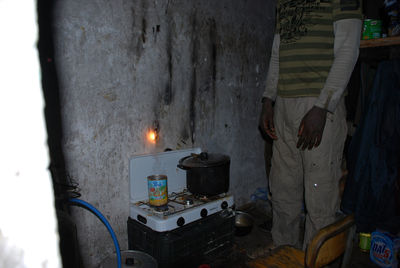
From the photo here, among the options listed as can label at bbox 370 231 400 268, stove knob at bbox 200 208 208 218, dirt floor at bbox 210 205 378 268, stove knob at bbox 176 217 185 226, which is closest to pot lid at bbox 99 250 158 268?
stove knob at bbox 176 217 185 226

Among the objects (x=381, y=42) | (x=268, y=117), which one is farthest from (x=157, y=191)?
(x=381, y=42)

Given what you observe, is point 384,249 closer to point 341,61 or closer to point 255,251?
point 255,251

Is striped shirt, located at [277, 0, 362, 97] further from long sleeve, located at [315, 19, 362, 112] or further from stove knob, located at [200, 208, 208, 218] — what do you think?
stove knob, located at [200, 208, 208, 218]

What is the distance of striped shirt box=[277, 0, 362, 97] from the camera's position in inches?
63.7

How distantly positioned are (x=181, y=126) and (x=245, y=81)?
97 cm

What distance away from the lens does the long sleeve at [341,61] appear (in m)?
1.52

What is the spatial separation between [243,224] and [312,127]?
1384 mm

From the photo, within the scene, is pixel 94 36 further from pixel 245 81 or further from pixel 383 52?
pixel 383 52

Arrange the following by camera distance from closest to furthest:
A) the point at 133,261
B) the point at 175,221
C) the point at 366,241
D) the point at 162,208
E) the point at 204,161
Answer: the point at 133,261 → the point at 175,221 → the point at 162,208 → the point at 204,161 → the point at 366,241

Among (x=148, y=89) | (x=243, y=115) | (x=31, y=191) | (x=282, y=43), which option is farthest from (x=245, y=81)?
(x=31, y=191)

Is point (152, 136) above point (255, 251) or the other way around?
above

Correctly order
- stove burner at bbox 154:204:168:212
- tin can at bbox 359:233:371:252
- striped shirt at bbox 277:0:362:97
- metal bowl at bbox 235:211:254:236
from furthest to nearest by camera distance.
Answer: metal bowl at bbox 235:211:254:236
tin can at bbox 359:233:371:252
stove burner at bbox 154:204:168:212
striped shirt at bbox 277:0:362:97

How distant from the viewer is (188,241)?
174 centimetres

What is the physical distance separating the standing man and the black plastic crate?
1.51 ft
